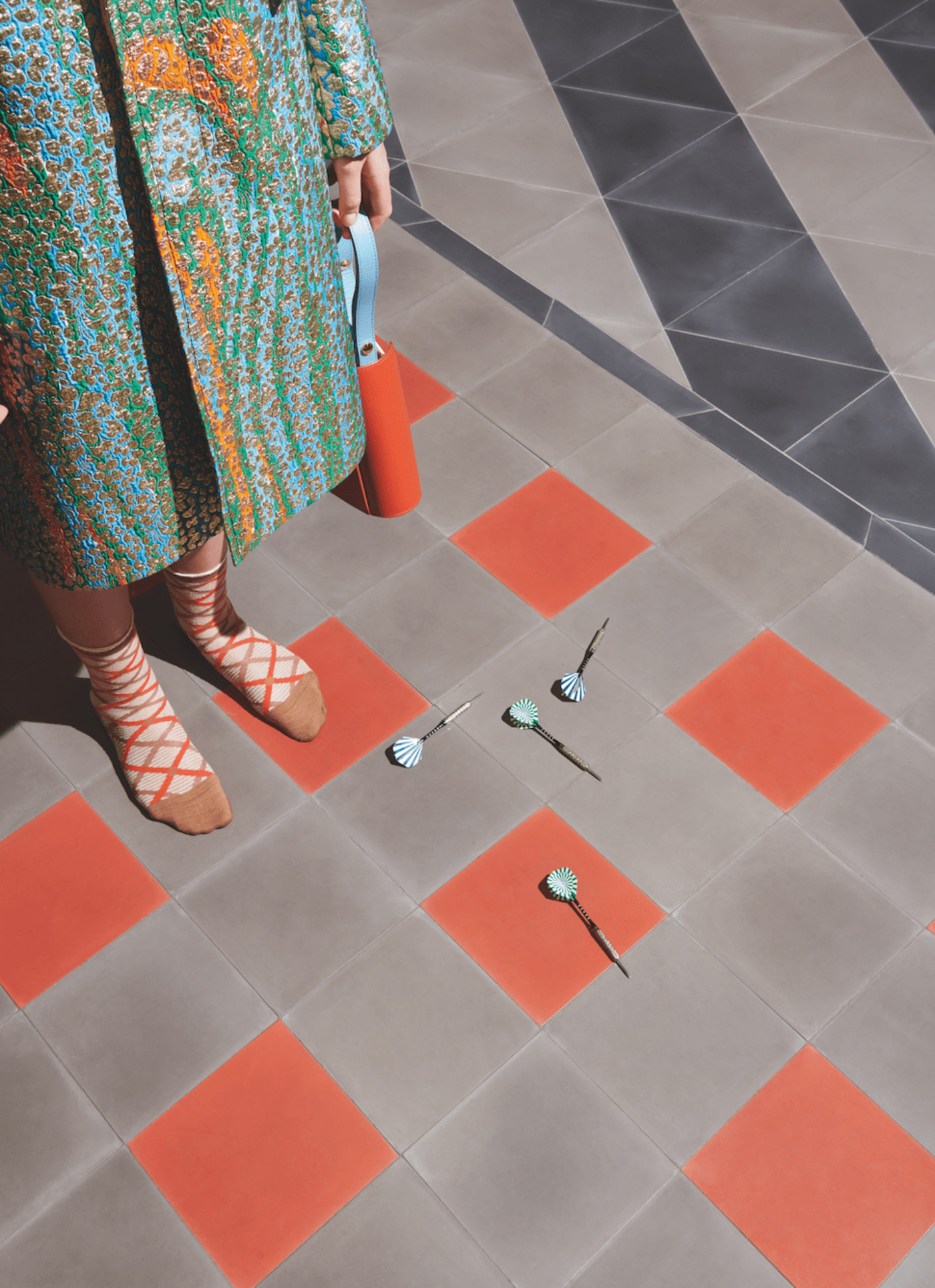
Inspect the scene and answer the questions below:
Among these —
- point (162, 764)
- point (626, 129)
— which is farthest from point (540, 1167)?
point (626, 129)

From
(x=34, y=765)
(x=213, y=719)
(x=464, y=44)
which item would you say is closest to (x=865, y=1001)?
(x=213, y=719)

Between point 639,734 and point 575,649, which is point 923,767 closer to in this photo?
point 639,734

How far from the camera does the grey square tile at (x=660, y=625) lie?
1925 millimetres

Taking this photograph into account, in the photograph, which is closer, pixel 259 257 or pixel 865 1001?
pixel 259 257

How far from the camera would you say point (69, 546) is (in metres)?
1.25

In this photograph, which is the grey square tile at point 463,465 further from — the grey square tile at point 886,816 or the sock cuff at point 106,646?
the grey square tile at point 886,816

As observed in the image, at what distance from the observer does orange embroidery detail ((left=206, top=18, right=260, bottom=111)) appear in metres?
0.93

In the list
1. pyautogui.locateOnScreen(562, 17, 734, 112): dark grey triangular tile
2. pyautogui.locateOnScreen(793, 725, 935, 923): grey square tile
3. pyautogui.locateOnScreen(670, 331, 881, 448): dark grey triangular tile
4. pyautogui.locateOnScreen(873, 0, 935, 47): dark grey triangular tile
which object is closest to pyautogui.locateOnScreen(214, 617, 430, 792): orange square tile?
pyautogui.locateOnScreen(793, 725, 935, 923): grey square tile

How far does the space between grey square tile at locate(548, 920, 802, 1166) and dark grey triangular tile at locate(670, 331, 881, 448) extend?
117 centimetres

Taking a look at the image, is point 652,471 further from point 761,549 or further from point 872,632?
point 872,632

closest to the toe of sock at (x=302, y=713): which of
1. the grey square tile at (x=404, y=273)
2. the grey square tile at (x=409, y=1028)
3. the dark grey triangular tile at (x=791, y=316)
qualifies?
the grey square tile at (x=409, y=1028)

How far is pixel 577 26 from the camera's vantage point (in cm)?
334

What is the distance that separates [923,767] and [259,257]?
4.37 ft

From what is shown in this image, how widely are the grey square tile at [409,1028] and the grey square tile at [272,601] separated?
24.2 inches
